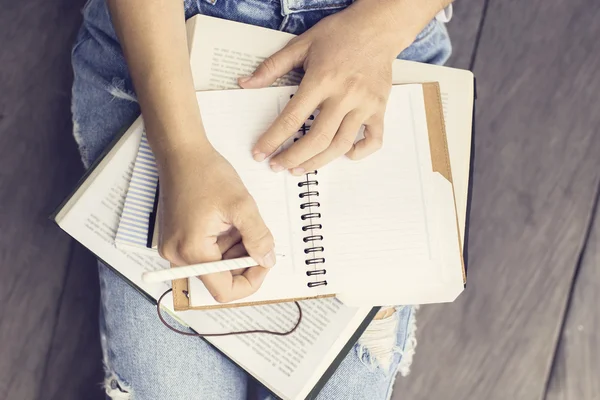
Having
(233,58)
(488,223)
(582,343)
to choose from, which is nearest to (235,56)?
(233,58)

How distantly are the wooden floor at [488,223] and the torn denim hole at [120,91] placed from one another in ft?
0.86

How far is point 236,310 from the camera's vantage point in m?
0.62

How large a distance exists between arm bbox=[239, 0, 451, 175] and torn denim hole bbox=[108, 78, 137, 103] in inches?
6.6

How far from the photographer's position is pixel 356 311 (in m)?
0.61

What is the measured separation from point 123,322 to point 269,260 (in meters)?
0.24

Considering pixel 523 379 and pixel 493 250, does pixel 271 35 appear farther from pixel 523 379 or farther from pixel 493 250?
pixel 523 379

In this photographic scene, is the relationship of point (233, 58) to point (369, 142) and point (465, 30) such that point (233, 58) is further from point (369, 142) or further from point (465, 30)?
point (465, 30)

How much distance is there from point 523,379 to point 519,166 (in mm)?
363

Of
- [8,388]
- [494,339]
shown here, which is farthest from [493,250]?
[8,388]

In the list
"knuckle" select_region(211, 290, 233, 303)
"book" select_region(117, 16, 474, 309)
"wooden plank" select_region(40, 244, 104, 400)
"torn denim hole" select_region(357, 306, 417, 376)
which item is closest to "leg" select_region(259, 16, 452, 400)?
"torn denim hole" select_region(357, 306, 417, 376)

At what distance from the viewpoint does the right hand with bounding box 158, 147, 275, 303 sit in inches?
20.7

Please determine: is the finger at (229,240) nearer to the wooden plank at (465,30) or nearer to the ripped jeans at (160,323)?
the ripped jeans at (160,323)

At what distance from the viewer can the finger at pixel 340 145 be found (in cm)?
57

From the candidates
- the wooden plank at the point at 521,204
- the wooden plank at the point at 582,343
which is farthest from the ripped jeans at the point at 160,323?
the wooden plank at the point at 582,343
